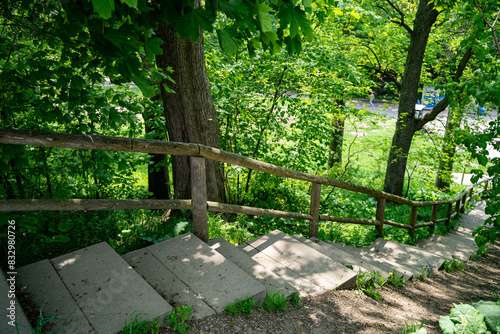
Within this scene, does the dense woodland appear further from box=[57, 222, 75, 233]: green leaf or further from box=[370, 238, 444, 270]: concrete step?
box=[370, 238, 444, 270]: concrete step

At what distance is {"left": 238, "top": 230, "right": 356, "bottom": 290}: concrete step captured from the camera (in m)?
3.31

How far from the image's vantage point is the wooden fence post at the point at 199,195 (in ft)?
10.7

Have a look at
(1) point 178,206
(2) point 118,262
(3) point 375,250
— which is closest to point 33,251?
(2) point 118,262

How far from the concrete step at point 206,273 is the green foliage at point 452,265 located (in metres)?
4.06

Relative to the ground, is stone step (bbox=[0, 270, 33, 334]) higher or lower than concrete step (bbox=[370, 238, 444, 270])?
higher

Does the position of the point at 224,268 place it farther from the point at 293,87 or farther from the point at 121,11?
the point at 293,87

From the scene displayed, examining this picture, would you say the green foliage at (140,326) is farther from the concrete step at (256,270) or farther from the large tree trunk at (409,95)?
the large tree trunk at (409,95)

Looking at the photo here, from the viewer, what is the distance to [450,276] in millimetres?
5164

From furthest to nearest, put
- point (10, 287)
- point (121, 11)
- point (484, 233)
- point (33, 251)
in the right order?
1. point (484, 233)
2. point (33, 251)
3. point (121, 11)
4. point (10, 287)

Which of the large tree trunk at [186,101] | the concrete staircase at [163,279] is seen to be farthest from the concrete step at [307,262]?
the large tree trunk at [186,101]

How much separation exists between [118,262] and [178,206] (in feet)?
2.51

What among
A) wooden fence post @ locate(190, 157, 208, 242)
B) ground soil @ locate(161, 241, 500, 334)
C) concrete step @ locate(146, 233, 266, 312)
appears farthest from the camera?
wooden fence post @ locate(190, 157, 208, 242)

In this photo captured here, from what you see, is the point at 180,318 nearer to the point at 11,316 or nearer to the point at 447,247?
→ the point at 11,316

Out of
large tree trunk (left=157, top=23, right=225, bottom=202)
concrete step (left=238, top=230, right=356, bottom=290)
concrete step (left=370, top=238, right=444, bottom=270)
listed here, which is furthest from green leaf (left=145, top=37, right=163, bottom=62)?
concrete step (left=370, top=238, right=444, bottom=270)
